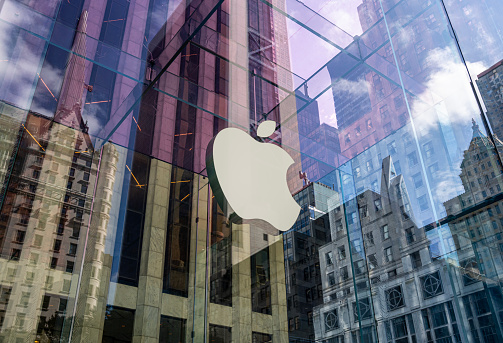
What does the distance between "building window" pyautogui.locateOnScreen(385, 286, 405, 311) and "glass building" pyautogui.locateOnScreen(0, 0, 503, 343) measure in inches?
0.6

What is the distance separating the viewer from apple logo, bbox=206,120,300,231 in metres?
4.70

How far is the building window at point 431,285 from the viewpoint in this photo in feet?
12.2

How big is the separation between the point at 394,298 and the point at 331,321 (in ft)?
2.80

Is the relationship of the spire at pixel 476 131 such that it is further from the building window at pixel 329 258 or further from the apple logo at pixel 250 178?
the apple logo at pixel 250 178

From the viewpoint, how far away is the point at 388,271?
4.11 meters

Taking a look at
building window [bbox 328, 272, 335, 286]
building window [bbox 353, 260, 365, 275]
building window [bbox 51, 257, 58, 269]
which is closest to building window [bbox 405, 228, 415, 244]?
building window [bbox 353, 260, 365, 275]

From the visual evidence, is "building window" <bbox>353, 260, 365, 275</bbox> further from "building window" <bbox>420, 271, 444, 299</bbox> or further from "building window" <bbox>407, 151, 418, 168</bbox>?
"building window" <bbox>407, 151, 418, 168</bbox>

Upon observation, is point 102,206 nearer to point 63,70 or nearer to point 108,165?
point 108,165

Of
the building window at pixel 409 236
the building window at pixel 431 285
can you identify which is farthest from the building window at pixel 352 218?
the building window at pixel 431 285

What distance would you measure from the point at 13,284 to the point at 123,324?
3.63 feet

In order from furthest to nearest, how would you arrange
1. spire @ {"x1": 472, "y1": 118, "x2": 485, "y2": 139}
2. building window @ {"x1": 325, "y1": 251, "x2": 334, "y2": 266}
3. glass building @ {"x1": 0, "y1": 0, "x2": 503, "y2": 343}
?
1. building window @ {"x1": 325, "y1": 251, "x2": 334, "y2": 266}
2. spire @ {"x1": 472, "y1": 118, "x2": 485, "y2": 139}
3. glass building @ {"x1": 0, "y1": 0, "x2": 503, "y2": 343}

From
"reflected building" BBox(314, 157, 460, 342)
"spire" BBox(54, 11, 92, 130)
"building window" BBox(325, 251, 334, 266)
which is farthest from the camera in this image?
"building window" BBox(325, 251, 334, 266)

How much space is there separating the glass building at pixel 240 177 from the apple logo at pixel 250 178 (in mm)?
26

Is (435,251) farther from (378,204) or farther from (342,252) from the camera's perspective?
(342,252)
